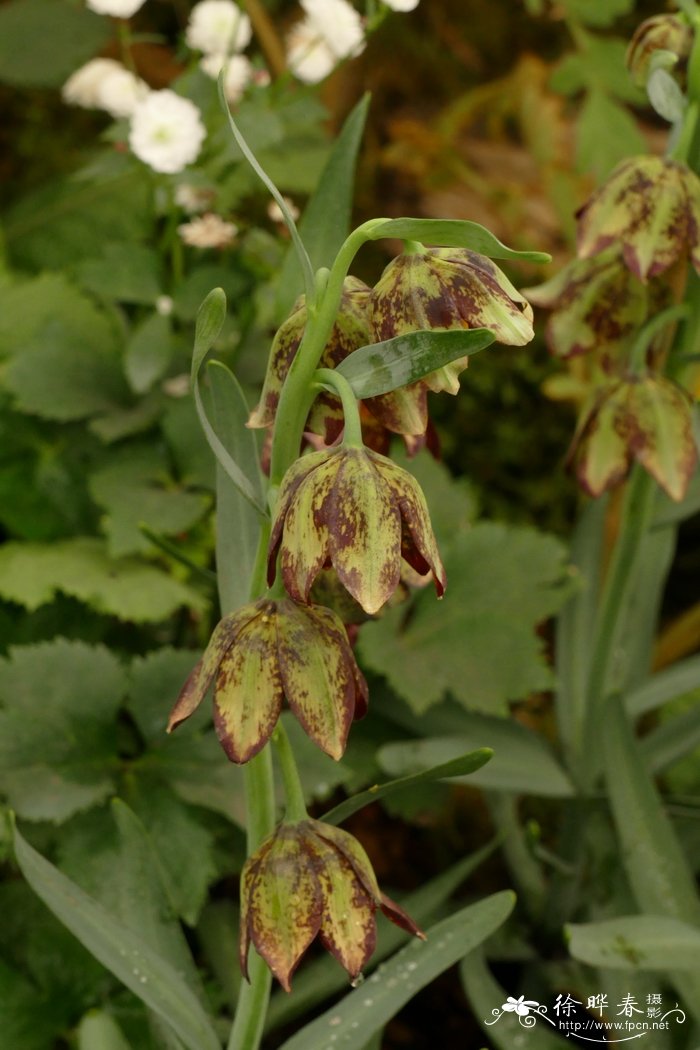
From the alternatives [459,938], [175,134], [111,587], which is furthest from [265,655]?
[175,134]

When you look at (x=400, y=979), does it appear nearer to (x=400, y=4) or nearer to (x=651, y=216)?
(x=651, y=216)

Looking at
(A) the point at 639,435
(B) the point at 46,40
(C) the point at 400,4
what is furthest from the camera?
(B) the point at 46,40

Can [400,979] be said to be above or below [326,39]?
below

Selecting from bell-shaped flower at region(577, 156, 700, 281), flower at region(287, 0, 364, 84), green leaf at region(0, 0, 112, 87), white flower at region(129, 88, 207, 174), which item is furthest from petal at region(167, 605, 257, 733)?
green leaf at region(0, 0, 112, 87)

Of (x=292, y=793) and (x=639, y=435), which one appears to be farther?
(x=639, y=435)

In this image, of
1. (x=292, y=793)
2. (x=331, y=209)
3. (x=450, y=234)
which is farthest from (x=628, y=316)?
(x=292, y=793)

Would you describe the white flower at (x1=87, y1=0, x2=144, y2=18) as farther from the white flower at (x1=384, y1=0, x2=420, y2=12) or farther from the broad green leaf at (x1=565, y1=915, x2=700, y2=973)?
the broad green leaf at (x1=565, y1=915, x2=700, y2=973)
